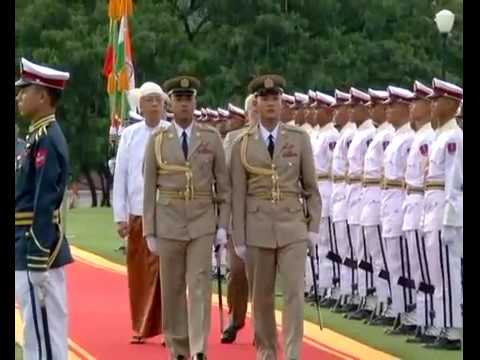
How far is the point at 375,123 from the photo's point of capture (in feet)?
51.1

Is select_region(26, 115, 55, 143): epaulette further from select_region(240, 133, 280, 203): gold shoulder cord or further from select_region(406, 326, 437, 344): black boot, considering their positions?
select_region(406, 326, 437, 344): black boot

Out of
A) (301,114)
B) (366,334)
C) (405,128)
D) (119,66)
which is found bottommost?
(366,334)

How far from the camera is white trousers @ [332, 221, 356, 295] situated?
16266 mm

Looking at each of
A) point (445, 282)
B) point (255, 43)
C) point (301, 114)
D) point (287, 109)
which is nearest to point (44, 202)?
point (445, 282)

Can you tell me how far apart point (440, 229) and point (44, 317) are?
4.66m

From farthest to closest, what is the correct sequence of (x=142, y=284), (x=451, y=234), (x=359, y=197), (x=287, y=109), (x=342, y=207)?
1. (x=287, y=109)
2. (x=342, y=207)
3. (x=359, y=197)
4. (x=142, y=284)
5. (x=451, y=234)

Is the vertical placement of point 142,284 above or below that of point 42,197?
below

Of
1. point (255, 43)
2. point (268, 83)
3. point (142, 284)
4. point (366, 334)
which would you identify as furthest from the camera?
point (255, 43)

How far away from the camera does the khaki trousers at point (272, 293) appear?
11211 millimetres

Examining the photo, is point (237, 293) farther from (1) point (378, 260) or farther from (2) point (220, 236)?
(2) point (220, 236)

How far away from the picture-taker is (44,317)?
959 cm

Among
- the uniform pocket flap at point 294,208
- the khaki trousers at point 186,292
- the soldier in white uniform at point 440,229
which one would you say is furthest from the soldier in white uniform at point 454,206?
the khaki trousers at point 186,292

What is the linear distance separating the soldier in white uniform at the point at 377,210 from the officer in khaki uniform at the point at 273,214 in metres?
3.45

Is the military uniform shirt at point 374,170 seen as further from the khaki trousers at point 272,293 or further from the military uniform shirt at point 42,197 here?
the military uniform shirt at point 42,197
